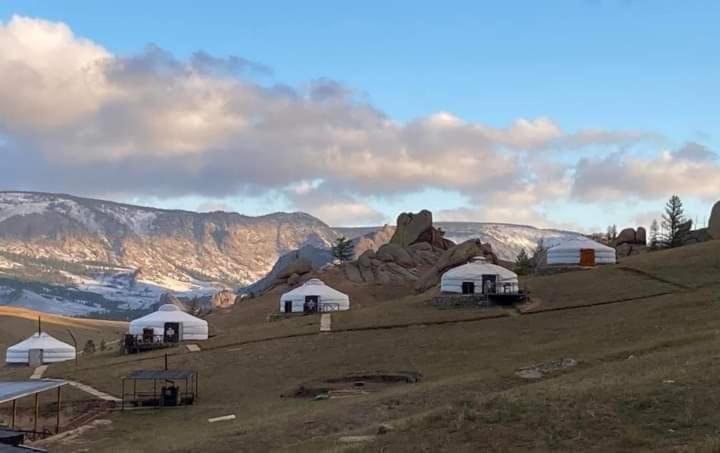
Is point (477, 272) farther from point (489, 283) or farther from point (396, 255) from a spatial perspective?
point (396, 255)

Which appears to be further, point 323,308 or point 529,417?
point 323,308

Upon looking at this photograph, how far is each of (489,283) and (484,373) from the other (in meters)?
26.8

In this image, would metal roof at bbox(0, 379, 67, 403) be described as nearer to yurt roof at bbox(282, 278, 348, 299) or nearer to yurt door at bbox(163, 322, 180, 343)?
yurt door at bbox(163, 322, 180, 343)

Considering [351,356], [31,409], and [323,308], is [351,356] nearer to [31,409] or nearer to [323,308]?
[31,409]

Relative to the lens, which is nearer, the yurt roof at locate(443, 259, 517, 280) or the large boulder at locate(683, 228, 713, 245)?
the yurt roof at locate(443, 259, 517, 280)

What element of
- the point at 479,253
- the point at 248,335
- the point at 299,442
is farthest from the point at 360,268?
the point at 299,442

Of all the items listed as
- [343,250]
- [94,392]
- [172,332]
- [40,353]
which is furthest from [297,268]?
[94,392]

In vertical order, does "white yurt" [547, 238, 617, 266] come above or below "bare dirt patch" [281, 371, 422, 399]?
above

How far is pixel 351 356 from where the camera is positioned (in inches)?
1604

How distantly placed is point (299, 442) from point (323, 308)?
1738 inches

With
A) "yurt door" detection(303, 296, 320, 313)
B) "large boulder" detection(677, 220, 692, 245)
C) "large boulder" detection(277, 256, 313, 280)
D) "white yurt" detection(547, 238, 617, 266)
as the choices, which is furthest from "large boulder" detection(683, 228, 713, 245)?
"yurt door" detection(303, 296, 320, 313)

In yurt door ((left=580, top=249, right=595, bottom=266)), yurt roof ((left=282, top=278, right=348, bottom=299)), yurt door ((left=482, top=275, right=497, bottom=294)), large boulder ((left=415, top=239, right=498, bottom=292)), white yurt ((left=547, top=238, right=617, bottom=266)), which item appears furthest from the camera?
large boulder ((left=415, top=239, right=498, bottom=292))

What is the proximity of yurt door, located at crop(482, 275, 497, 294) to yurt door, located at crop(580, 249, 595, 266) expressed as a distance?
31.7ft

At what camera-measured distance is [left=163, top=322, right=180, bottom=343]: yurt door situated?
57.5 metres
